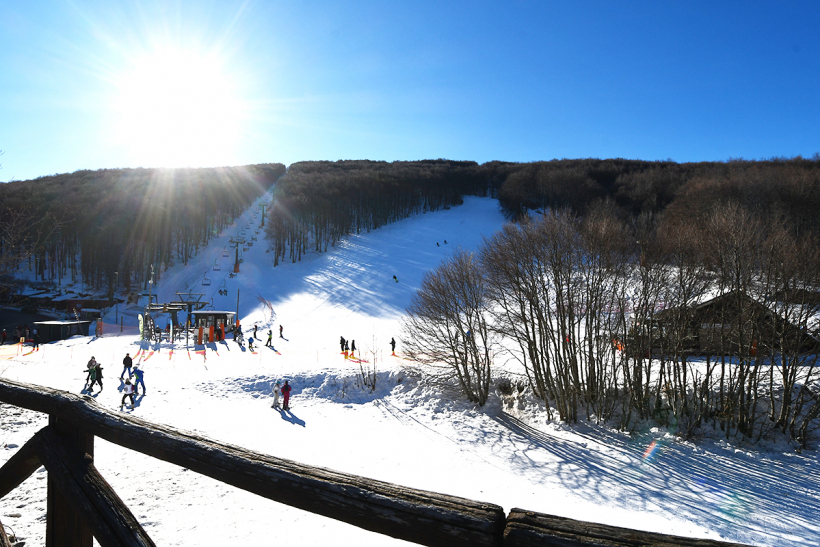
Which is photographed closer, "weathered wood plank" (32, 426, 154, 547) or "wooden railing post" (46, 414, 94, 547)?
"weathered wood plank" (32, 426, 154, 547)

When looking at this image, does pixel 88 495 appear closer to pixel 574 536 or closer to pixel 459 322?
pixel 574 536

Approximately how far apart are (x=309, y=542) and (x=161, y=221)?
84.3 metres

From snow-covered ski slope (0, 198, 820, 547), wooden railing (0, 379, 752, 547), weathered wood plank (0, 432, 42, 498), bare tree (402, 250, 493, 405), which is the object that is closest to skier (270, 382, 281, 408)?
snow-covered ski slope (0, 198, 820, 547)

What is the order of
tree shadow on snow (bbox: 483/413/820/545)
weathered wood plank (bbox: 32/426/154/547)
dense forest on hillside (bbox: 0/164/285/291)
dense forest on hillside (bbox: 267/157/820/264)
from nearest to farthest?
weathered wood plank (bbox: 32/426/154/547)
tree shadow on snow (bbox: 483/413/820/545)
dense forest on hillside (bbox: 267/157/820/264)
dense forest on hillside (bbox: 0/164/285/291)

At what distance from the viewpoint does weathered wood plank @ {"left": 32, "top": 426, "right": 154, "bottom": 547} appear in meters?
1.98

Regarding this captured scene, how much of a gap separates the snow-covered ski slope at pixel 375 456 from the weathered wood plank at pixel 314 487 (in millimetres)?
6087

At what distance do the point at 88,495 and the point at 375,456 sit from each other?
14223 mm

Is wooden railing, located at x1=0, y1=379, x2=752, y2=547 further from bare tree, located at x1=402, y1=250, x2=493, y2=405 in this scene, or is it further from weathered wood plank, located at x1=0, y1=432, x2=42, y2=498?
bare tree, located at x1=402, y1=250, x2=493, y2=405

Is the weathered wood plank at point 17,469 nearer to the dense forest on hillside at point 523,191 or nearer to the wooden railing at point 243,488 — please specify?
the wooden railing at point 243,488

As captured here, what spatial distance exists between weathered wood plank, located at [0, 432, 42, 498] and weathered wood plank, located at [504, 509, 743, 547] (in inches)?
111

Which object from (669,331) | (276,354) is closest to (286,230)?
(276,354)

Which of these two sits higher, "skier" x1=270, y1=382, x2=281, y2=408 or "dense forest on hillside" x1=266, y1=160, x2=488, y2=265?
"dense forest on hillside" x1=266, y1=160, x2=488, y2=265

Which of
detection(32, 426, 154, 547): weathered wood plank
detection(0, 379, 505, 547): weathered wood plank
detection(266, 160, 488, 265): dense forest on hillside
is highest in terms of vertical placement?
detection(266, 160, 488, 265): dense forest on hillside

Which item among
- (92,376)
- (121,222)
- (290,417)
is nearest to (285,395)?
(290,417)
